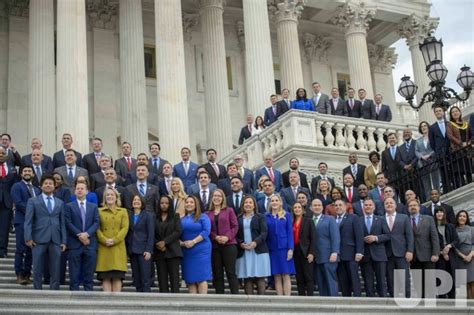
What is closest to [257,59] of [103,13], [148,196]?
[103,13]

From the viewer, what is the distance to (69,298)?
12266mm

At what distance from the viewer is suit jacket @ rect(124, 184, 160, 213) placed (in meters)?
15.6

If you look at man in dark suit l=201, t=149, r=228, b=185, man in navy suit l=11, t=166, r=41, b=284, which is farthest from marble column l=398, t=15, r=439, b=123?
man in navy suit l=11, t=166, r=41, b=284

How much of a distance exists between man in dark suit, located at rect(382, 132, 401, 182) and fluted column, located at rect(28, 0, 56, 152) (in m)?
11.5

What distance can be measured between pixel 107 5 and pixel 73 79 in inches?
381

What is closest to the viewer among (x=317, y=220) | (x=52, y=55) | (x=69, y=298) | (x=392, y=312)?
(x=69, y=298)

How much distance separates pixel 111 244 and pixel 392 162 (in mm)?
9477

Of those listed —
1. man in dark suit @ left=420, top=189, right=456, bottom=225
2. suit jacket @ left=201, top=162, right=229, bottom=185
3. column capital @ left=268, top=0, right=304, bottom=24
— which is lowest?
man in dark suit @ left=420, top=189, right=456, bottom=225

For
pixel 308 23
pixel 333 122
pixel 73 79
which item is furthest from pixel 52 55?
pixel 308 23

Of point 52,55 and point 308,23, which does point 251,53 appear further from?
point 308,23

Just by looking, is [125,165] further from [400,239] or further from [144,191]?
[400,239]

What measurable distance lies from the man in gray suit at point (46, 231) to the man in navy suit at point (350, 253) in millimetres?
4990

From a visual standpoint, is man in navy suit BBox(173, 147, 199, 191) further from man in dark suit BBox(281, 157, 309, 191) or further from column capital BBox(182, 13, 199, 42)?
column capital BBox(182, 13, 199, 42)

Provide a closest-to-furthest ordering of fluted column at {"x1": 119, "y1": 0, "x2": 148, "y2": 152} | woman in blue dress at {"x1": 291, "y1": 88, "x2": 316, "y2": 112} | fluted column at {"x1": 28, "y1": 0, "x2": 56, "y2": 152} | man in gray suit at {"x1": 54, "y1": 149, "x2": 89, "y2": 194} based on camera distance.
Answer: man in gray suit at {"x1": 54, "y1": 149, "x2": 89, "y2": 194} → woman in blue dress at {"x1": 291, "y1": 88, "x2": 316, "y2": 112} → fluted column at {"x1": 28, "y1": 0, "x2": 56, "y2": 152} → fluted column at {"x1": 119, "y1": 0, "x2": 148, "y2": 152}
